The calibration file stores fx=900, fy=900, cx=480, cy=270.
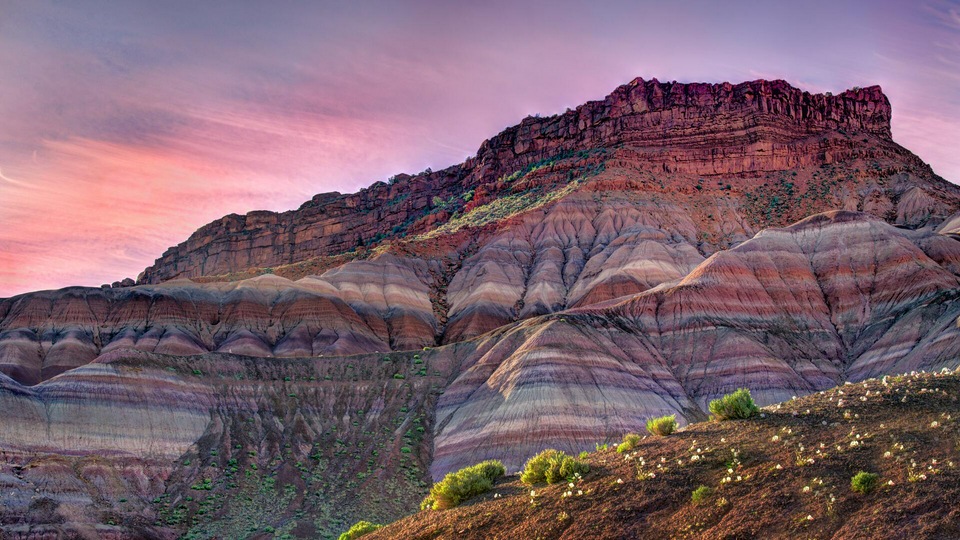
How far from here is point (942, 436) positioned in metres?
16.9

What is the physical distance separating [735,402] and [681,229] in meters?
89.1

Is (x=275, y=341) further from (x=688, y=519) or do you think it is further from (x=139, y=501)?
(x=688, y=519)

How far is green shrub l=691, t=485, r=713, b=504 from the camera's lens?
1716cm

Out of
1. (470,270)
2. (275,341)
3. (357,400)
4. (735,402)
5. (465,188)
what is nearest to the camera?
(735,402)

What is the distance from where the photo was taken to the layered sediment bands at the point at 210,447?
159 feet

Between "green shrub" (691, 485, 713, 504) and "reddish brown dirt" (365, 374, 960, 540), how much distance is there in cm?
12

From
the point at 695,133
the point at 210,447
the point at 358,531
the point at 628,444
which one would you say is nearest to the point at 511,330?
the point at 210,447

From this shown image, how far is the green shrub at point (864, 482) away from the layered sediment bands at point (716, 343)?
36478mm

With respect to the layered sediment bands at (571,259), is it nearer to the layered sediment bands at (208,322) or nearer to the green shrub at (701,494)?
the layered sediment bands at (208,322)

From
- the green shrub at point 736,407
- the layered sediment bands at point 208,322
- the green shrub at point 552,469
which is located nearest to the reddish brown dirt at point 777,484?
the green shrub at point 552,469

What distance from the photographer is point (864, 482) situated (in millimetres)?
15688

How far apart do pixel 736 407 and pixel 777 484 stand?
5.35 meters

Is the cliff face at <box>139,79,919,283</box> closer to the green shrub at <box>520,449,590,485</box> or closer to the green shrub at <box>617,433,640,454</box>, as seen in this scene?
the green shrub at <box>617,433,640,454</box>

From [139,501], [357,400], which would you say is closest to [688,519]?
[139,501]
